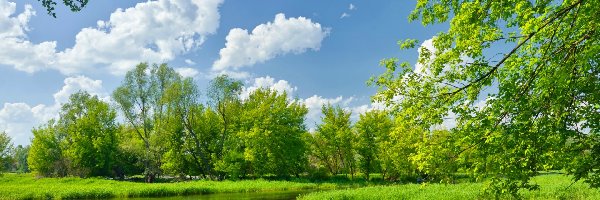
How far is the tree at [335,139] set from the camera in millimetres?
57781

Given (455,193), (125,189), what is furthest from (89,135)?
(455,193)

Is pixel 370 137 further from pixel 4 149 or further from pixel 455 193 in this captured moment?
pixel 4 149

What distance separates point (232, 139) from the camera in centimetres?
5672

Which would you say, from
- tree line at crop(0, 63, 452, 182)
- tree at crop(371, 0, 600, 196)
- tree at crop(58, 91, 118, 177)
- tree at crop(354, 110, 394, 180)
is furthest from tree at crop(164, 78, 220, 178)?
tree at crop(371, 0, 600, 196)

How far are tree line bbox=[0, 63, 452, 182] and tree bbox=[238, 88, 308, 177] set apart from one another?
118 mm

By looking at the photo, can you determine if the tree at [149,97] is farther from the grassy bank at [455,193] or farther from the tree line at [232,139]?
the grassy bank at [455,193]

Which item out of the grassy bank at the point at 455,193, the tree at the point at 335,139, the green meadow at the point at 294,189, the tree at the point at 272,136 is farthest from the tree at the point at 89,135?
the grassy bank at the point at 455,193

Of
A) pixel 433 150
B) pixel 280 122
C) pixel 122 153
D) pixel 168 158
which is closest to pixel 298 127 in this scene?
pixel 280 122

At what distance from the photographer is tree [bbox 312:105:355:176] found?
190 feet

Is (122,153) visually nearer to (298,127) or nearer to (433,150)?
(298,127)

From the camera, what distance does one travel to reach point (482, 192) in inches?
434

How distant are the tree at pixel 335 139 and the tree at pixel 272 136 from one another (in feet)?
10.8

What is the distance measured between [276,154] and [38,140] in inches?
1674

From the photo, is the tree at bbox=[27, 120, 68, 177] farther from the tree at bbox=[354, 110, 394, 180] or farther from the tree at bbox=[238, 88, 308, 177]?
the tree at bbox=[354, 110, 394, 180]
